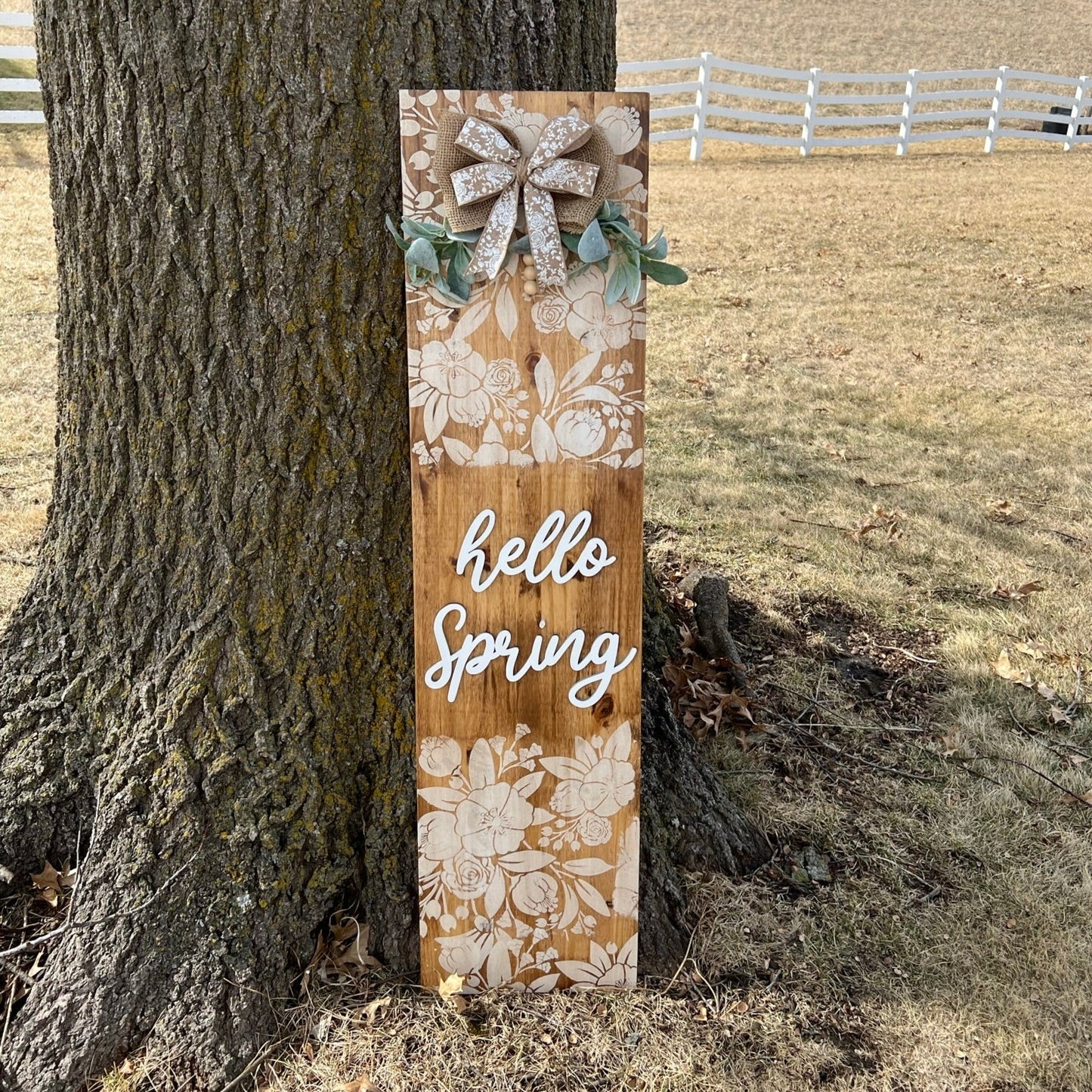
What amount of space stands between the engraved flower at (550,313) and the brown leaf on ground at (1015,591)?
2.72m

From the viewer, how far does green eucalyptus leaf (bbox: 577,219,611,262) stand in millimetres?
1865

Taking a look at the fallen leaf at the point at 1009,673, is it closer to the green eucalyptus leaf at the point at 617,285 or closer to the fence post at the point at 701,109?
the green eucalyptus leaf at the point at 617,285

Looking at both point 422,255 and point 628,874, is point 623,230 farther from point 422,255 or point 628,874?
point 628,874

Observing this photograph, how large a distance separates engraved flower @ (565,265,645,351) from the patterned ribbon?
90 mm

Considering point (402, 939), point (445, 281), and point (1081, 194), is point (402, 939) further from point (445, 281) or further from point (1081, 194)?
point (1081, 194)

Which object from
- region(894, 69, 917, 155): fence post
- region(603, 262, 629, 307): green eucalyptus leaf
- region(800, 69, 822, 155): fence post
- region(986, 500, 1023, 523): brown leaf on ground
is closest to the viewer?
region(603, 262, 629, 307): green eucalyptus leaf

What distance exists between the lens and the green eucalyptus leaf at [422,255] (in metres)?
1.85

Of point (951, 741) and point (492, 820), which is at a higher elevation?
point (492, 820)

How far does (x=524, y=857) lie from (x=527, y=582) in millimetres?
622

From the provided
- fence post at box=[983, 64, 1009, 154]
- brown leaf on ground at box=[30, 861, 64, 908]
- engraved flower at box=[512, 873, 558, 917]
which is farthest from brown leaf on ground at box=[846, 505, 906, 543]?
fence post at box=[983, 64, 1009, 154]

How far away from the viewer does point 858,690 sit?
331 centimetres

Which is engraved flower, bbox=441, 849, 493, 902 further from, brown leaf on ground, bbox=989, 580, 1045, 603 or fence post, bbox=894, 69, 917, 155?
fence post, bbox=894, 69, 917, 155

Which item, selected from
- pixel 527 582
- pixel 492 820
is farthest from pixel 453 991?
pixel 527 582

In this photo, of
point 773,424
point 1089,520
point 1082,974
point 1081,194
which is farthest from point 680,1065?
point 1081,194
